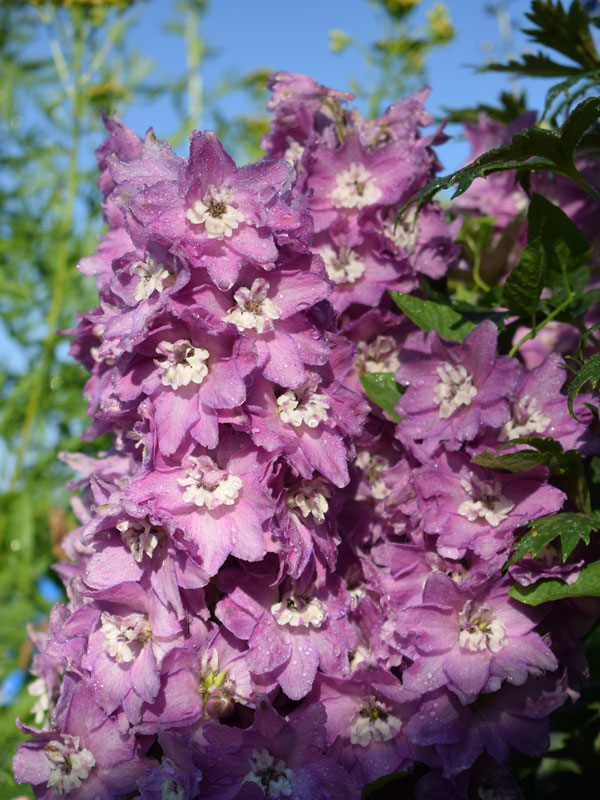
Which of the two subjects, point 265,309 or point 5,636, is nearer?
point 265,309

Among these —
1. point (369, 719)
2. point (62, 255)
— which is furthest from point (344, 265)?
point (62, 255)

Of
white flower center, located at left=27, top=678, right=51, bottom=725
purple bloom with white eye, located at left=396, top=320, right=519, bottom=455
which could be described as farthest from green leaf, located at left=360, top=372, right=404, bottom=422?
white flower center, located at left=27, top=678, right=51, bottom=725

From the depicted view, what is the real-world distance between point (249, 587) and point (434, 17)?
3144 millimetres

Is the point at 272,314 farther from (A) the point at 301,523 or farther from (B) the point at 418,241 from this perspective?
(B) the point at 418,241

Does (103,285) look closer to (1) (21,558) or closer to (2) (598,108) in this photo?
(2) (598,108)

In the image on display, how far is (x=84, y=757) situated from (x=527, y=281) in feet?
2.37

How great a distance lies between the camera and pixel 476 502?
2.87 ft

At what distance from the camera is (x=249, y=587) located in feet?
2.72

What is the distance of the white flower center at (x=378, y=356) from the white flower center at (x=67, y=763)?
1.79 feet

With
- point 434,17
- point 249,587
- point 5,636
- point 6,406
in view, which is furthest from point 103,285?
point 434,17

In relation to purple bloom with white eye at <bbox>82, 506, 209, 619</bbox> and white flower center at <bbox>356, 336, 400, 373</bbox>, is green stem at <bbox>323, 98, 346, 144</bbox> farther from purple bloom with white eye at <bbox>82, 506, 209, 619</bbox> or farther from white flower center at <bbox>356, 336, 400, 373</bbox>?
purple bloom with white eye at <bbox>82, 506, 209, 619</bbox>

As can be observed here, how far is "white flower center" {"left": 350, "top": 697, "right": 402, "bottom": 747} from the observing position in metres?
0.87

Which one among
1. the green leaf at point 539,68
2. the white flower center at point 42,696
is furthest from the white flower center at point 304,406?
the green leaf at point 539,68

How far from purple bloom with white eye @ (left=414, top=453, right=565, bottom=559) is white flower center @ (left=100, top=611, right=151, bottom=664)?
0.32 meters
